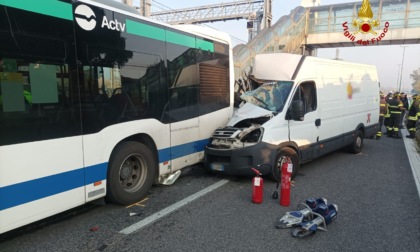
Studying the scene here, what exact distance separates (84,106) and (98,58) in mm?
701

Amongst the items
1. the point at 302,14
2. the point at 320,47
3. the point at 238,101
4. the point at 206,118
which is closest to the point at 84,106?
the point at 206,118

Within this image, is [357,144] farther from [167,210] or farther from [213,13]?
[213,13]

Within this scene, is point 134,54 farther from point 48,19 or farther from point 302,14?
point 302,14

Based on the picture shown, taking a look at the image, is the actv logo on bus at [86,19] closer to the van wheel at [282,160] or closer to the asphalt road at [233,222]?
the asphalt road at [233,222]

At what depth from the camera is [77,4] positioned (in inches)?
165

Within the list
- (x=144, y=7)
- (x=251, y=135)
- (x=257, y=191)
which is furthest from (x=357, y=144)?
(x=144, y=7)

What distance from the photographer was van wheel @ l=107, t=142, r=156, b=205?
4.82 metres

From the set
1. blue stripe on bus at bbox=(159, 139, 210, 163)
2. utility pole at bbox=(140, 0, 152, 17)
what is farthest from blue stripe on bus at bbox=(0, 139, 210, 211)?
utility pole at bbox=(140, 0, 152, 17)

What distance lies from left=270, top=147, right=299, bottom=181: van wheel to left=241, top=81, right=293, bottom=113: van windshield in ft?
2.67

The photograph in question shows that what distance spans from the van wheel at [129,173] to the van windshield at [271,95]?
268cm

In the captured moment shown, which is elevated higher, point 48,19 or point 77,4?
point 77,4

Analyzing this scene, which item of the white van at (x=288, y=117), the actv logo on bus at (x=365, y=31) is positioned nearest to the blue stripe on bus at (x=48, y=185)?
the white van at (x=288, y=117)

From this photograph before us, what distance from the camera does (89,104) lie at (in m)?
4.35

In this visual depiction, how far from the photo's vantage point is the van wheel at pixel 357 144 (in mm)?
9432
